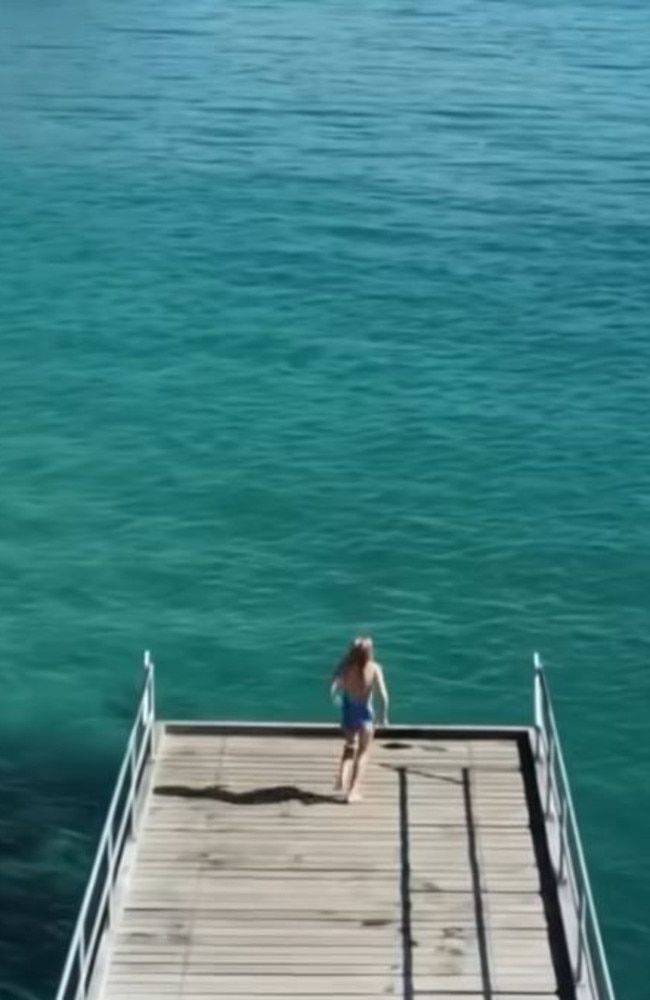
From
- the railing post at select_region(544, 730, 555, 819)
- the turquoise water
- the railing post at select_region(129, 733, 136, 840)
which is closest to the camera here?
the railing post at select_region(129, 733, 136, 840)

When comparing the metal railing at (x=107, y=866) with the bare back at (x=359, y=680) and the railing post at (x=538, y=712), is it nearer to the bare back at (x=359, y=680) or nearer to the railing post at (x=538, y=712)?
the bare back at (x=359, y=680)

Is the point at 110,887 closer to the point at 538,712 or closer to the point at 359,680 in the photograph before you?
the point at 359,680

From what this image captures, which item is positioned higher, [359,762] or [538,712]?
[538,712]

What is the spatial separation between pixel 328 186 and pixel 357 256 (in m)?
8.08

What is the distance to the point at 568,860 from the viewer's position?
20438 millimetres

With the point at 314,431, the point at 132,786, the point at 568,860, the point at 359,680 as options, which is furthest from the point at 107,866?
the point at 314,431

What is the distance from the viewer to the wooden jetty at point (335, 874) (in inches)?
741

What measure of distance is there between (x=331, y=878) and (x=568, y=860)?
246 centimetres

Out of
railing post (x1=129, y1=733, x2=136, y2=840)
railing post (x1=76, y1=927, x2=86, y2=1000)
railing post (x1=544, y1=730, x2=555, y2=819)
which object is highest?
railing post (x1=544, y1=730, x2=555, y2=819)

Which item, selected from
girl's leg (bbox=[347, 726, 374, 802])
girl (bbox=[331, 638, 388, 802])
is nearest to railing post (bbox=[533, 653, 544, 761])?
girl (bbox=[331, 638, 388, 802])

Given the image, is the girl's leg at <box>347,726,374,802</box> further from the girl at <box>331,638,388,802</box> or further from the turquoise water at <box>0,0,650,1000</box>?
the turquoise water at <box>0,0,650,1000</box>

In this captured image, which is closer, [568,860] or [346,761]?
[568,860]

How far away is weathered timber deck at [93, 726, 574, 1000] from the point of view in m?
18.9

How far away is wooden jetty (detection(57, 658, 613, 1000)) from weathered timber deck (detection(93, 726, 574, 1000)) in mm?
20
